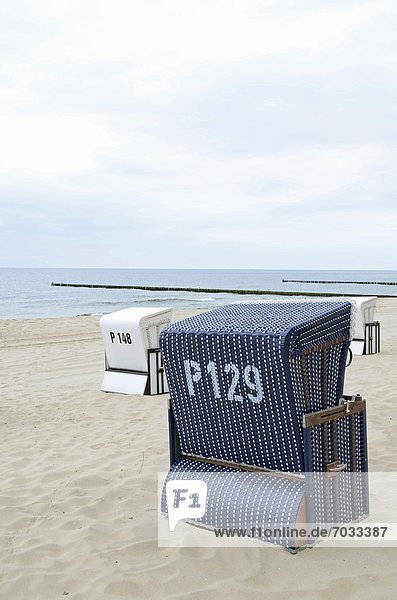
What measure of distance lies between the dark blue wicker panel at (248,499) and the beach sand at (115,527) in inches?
7.4

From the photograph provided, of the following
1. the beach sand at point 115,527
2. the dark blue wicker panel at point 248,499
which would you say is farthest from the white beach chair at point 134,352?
the dark blue wicker panel at point 248,499

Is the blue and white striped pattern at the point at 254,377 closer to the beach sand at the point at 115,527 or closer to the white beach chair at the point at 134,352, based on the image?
the beach sand at the point at 115,527

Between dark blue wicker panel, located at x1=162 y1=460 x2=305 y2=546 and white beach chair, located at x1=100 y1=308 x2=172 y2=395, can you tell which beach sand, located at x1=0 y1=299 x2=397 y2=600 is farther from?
white beach chair, located at x1=100 y1=308 x2=172 y2=395

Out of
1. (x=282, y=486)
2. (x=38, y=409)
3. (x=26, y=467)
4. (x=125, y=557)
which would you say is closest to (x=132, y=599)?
(x=125, y=557)

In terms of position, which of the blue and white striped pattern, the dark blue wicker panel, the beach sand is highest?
the blue and white striped pattern

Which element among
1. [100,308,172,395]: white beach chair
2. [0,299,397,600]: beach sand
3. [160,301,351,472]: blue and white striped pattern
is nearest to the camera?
[0,299,397,600]: beach sand

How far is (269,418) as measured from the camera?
4082mm

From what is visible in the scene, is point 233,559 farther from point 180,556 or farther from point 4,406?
point 4,406

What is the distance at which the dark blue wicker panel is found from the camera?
3992 millimetres

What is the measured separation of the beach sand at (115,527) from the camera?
361 cm

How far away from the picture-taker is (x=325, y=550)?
4012 millimetres

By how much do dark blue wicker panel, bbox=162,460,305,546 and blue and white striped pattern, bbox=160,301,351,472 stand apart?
0.11 metres

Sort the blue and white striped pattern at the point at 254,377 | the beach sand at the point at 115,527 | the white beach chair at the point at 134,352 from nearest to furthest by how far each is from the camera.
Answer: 1. the beach sand at the point at 115,527
2. the blue and white striped pattern at the point at 254,377
3. the white beach chair at the point at 134,352

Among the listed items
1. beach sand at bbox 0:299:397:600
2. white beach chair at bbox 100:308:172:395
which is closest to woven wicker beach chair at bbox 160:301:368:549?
beach sand at bbox 0:299:397:600
